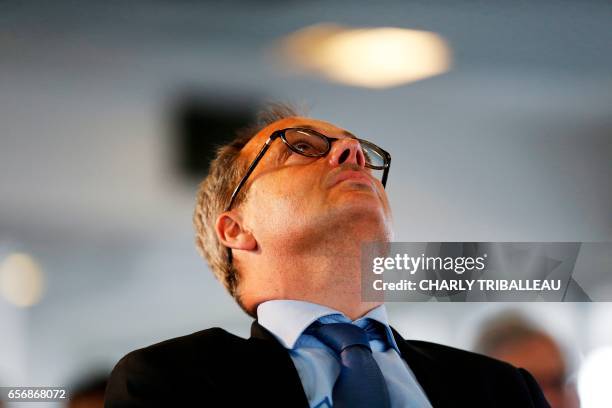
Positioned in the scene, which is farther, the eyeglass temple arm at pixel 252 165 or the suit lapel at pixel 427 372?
the eyeglass temple arm at pixel 252 165

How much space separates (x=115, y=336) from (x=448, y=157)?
72 centimetres

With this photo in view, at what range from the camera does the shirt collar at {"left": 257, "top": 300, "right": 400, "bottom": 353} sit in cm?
132

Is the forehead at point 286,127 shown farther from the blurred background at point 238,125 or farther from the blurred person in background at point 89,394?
the blurred person in background at point 89,394

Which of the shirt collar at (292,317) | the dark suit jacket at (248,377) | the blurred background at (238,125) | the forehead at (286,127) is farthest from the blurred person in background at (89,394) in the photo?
the forehead at (286,127)

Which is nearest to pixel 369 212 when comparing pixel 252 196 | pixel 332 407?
pixel 252 196

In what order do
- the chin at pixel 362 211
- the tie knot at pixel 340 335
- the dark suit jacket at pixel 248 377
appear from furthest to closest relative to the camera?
1. the chin at pixel 362 211
2. the tie knot at pixel 340 335
3. the dark suit jacket at pixel 248 377

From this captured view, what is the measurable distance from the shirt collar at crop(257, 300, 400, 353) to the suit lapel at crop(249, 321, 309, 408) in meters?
0.03

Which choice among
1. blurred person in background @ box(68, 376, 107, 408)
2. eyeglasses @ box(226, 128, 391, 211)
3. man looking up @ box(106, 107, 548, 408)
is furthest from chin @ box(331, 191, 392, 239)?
blurred person in background @ box(68, 376, 107, 408)

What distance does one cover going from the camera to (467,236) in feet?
4.96

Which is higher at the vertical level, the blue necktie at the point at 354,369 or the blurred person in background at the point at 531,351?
the blue necktie at the point at 354,369

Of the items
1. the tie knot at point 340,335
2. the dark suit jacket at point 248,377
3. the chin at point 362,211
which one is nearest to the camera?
the dark suit jacket at point 248,377

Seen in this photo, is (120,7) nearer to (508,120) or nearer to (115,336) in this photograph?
(115,336)

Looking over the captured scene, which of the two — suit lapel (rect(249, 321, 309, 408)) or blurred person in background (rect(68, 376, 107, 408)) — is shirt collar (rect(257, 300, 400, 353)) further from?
blurred person in background (rect(68, 376, 107, 408))

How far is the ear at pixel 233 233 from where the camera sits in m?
1.44
